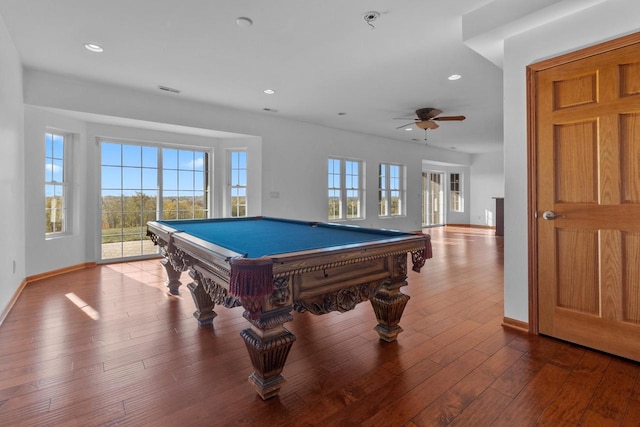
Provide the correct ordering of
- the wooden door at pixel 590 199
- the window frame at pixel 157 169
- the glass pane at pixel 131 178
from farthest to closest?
the glass pane at pixel 131 178
the window frame at pixel 157 169
the wooden door at pixel 590 199

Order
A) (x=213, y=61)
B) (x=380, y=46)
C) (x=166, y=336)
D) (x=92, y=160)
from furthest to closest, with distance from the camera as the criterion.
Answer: (x=92, y=160) < (x=213, y=61) < (x=380, y=46) < (x=166, y=336)

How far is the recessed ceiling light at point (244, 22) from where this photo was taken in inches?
106

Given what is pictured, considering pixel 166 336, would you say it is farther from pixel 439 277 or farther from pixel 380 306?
pixel 439 277

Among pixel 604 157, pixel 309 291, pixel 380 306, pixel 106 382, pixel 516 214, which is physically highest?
pixel 604 157

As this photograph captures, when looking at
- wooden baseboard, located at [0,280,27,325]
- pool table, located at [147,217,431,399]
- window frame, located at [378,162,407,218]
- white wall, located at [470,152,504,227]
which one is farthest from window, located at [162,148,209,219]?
white wall, located at [470,152,504,227]

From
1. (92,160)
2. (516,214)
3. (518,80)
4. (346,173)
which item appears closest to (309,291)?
(516,214)

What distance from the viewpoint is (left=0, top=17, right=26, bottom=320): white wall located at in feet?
8.95

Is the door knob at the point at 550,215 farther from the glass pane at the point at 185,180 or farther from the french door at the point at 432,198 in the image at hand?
the french door at the point at 432,198

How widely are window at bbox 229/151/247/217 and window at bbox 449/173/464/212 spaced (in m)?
8.04

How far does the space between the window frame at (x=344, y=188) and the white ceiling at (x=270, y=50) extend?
2.26 meters

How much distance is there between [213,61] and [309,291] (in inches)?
121

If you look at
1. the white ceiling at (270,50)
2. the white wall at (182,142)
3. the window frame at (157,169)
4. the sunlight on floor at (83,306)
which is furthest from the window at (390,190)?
the sunlight on floor at (83,306)

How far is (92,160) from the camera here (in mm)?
4820

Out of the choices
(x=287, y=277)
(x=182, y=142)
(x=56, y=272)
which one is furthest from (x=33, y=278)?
(x=287, y=277)
